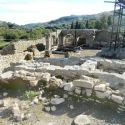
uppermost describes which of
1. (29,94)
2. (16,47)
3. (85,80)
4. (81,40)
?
(85,80)

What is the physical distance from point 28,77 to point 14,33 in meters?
49.2

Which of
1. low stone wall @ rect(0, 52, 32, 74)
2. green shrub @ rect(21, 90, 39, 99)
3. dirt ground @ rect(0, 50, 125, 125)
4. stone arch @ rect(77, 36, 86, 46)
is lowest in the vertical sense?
stone arch @ rect(77, 36, 86, 46)

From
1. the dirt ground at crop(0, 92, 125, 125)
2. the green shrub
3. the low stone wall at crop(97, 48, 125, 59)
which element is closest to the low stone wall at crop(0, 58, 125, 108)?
the dirt ground at crop(0, 92, 125, 125)

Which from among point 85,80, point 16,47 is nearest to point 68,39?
point 16,47

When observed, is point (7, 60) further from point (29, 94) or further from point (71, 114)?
point (71, 114)

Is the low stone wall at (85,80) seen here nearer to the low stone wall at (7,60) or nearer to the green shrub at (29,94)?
the green shrub at (29,94)

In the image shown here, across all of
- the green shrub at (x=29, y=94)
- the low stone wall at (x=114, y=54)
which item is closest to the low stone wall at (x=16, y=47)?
the low stone wall at (x=114, y=54)

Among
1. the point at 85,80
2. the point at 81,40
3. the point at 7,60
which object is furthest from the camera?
the point at 81,40

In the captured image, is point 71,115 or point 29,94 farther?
point 29,94

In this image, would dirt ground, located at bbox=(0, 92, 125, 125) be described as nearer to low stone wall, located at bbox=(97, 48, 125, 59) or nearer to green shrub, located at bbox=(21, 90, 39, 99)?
green shrub, located at bbox=(21, 90, 39, 99)

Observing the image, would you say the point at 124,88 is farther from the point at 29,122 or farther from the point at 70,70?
the point at 29,122

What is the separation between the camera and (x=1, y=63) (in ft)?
57.8

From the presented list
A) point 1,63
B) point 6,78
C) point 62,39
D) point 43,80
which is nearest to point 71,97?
point 43,80

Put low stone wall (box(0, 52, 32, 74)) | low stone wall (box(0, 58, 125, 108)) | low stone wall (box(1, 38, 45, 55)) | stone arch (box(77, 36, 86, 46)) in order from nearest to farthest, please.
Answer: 1. low stone wall (box(0, 58, 125, 108))
2. low stone wall (box(0, 52, 32, 74))
3. low stone wall (box(1, 38, 45, 55))
4. stone arch (box(77, 36, 86, 46))
